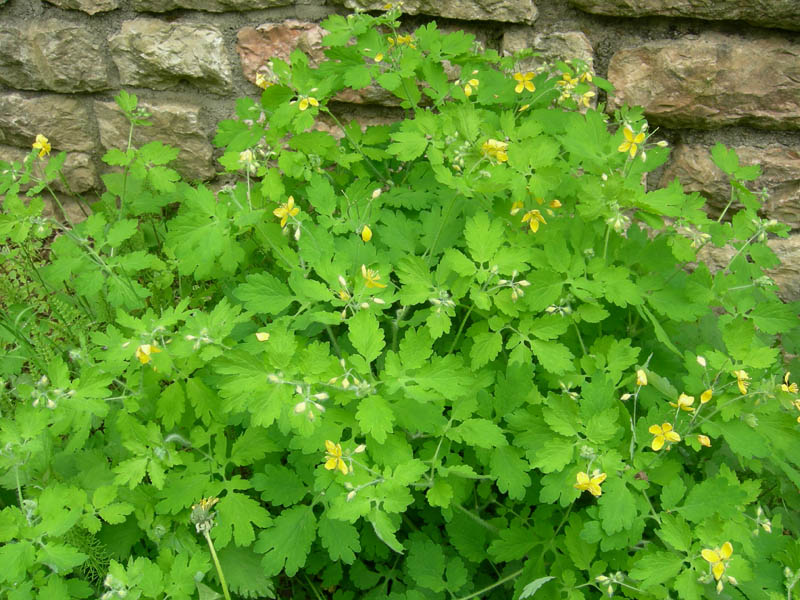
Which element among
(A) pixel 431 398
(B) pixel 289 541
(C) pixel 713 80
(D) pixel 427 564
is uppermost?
(C) pixel 713 80

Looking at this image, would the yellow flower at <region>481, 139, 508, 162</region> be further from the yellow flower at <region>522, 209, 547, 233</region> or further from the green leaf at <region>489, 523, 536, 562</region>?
the green leaf at <region>489, 523, 536, 562</region>

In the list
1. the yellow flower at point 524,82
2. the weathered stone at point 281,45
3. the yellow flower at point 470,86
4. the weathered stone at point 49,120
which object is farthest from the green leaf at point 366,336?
the weathered stone at point 49,120

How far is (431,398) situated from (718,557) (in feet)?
2.35

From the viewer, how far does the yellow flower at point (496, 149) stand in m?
1.67

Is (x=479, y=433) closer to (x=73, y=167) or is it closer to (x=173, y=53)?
(x=173, y=53)

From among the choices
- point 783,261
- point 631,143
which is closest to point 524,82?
point 631,143

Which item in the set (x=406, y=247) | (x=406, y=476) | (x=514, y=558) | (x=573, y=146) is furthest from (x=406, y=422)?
(x=573, y=146)

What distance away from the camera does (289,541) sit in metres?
1.64

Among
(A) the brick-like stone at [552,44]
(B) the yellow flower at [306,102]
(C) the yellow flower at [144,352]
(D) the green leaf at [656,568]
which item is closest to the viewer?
(D) the green leaf at [656,568]

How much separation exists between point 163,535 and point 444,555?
2.69 ft

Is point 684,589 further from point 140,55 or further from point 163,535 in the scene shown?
point 140,55

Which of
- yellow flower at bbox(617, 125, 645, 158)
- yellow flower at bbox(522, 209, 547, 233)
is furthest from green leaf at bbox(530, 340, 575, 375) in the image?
yellow flower at bbox(617, 125, 645, 158)

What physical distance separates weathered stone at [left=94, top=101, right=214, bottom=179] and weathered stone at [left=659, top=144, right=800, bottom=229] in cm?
205

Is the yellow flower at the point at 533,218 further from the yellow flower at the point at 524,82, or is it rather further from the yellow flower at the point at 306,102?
the yellow flower at the point at 306,102
